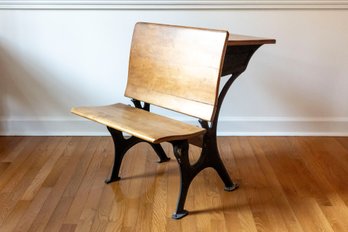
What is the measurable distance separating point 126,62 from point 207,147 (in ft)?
3.45

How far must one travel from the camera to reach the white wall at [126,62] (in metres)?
2.80

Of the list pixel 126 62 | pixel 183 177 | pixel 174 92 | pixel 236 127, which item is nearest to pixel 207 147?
pixel 183 177

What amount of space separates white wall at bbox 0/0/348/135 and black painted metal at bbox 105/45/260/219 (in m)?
0.67

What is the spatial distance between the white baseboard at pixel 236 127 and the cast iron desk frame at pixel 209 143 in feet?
2.50

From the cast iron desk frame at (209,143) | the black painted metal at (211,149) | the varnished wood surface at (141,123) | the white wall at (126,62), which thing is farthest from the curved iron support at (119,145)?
the white wall at (126,62)

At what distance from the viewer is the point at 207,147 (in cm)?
217

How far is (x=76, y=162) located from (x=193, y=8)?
1261 millimetres

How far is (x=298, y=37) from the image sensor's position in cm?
286

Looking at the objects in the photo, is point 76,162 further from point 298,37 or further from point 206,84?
point 298,37

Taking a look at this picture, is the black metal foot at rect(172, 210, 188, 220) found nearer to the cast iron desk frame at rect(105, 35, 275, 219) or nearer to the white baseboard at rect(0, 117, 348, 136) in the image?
the cast iron desk frame at rect(105, 35, 275, 219)

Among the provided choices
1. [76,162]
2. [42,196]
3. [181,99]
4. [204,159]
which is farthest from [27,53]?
[204,159]

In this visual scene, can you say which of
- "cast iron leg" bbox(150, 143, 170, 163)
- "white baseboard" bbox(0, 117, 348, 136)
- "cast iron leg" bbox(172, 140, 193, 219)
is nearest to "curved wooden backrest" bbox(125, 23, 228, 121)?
"cast iron leg" bbox(172, 140, 193, 219)

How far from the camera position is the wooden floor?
6.54 feet

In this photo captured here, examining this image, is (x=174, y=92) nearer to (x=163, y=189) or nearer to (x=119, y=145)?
(x=119, y=145)
